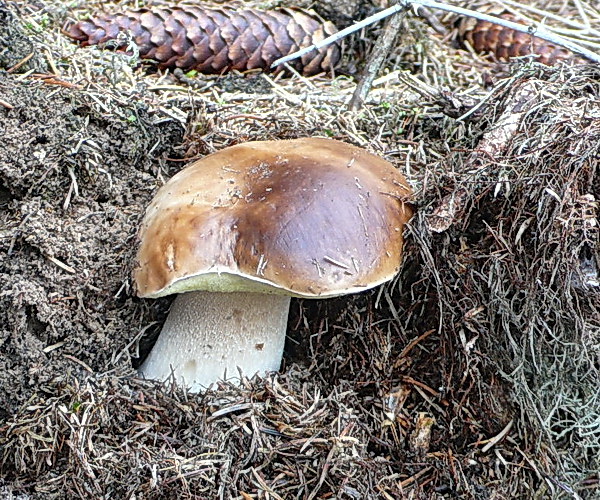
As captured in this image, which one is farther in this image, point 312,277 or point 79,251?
point 79,251

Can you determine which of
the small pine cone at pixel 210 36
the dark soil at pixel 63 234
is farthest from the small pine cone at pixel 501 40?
the dark soil at pixel 63 234

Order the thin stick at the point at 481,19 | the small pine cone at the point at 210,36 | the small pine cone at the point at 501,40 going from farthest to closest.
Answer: the small pine cone at the point at 501,40, the small pine cone at the point at 210,36, the thin stick at the point at 481,19

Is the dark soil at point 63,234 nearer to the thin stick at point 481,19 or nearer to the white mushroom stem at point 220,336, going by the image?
the white mushroom stem at point 220,336

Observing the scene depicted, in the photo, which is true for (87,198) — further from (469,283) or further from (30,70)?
(469,283)

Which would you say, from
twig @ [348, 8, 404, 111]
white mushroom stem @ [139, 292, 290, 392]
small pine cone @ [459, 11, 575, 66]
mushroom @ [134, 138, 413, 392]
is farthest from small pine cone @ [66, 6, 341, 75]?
white mushroom stem @ [139, 292, 290, 392]

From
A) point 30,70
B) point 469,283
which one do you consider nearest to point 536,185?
point 469,283

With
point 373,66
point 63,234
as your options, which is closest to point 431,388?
point 63,234
